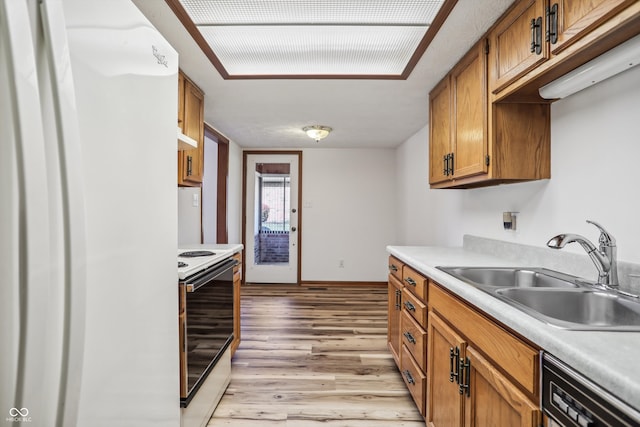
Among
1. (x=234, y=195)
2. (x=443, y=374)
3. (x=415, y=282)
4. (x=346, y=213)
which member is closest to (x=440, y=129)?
(x=415, y=282)

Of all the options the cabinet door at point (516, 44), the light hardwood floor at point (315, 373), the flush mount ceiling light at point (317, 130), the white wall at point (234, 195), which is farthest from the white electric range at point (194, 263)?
the white wall at point (234, 195)

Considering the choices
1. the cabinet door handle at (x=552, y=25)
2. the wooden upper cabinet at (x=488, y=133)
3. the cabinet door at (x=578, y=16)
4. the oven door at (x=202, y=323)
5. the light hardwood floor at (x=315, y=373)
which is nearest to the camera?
the cabinet door at (x=578, y=16)

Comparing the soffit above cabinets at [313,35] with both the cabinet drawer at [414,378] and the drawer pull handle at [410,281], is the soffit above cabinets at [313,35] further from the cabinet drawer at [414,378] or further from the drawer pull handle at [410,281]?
the cabinet drawer at [414,378]

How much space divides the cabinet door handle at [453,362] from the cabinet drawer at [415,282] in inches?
15.3

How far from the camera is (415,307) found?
6.12 ft

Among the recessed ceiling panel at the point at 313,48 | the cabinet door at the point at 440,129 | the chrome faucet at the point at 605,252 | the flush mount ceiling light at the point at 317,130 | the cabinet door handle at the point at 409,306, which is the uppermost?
the recessed ceiling panel at the point at 313,48

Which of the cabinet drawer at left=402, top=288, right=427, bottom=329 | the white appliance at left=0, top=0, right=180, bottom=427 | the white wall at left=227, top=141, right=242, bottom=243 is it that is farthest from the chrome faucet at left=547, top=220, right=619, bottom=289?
the white wall at left=227, top=141, right=242, bottom=243

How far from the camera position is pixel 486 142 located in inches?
68.1

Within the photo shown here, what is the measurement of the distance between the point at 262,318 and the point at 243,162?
255cm

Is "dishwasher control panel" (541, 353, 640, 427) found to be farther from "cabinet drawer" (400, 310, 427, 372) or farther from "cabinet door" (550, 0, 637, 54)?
"cabinet door" (550, 0, 637, 54)

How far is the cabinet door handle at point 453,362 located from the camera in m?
1.31

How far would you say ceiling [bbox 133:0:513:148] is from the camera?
166cm

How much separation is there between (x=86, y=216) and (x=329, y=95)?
7.53ft

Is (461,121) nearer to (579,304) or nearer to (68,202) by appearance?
(579,304)
